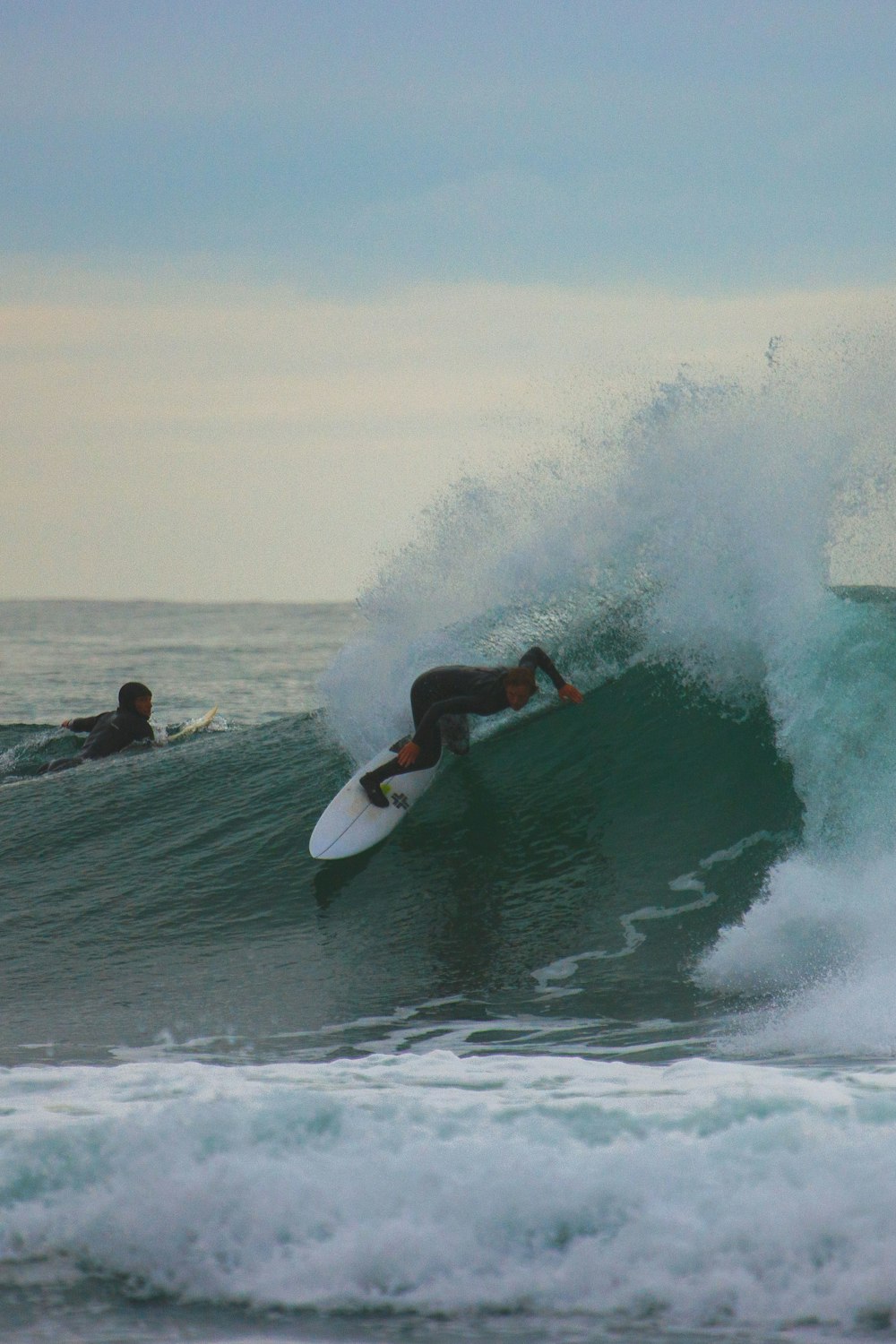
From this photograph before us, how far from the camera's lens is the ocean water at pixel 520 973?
3729 mm

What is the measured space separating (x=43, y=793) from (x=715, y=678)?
17.1 ft

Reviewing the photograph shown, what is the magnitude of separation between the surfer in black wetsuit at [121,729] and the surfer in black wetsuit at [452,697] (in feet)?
12.7

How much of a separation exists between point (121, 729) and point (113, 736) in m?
0.09

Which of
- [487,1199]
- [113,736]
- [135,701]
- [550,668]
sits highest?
[550,668]

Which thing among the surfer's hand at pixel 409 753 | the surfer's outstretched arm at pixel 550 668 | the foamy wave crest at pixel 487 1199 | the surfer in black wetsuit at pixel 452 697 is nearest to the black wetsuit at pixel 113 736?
the surfer in black wetsuit at pixel 452 697

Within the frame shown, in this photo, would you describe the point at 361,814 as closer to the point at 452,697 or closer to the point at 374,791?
the point at 374,791

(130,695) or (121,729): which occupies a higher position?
(130,695)

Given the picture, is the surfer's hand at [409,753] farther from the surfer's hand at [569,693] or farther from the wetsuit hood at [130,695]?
the wetsuit hood at [130,695]

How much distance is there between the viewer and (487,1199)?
3.92 metres

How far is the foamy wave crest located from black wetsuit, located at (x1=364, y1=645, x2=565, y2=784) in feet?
12.3

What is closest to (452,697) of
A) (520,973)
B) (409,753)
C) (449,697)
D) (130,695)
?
(449,697)

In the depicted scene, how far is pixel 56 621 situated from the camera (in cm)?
5569

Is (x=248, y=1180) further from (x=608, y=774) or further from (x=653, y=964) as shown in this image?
(x=608, y=774)

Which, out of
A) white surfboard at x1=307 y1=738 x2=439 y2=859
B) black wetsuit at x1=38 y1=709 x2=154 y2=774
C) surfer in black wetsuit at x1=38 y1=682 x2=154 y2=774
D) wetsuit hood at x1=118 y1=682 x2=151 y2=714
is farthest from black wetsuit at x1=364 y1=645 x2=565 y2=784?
wetsuit hood at x1=118 y1=682 x2=151 y2=714
